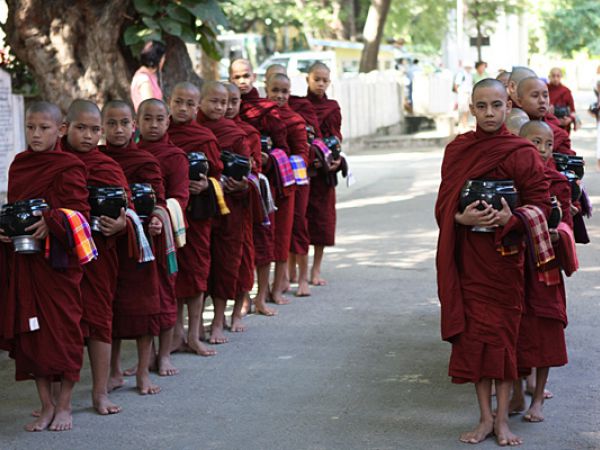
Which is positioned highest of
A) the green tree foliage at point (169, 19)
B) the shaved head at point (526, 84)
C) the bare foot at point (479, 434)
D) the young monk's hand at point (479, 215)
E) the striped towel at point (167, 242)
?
the green tree foliage at point (169, 19)

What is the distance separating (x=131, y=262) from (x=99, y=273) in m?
0.41

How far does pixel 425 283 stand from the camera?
1055cm

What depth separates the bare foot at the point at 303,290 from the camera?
33.5ft

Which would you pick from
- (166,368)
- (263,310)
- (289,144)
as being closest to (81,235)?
(166,368)

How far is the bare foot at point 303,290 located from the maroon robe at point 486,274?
4.27 m

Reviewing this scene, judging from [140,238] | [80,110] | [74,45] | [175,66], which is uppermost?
[74,45]

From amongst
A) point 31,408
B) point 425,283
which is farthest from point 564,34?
point 31,408

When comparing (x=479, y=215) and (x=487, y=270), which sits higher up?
(x=479, y=215)

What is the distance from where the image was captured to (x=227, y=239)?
841 cm

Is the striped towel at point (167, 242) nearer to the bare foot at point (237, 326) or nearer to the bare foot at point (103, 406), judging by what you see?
the bare foot at point (103, 406)

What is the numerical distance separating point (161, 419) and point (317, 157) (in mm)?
4322

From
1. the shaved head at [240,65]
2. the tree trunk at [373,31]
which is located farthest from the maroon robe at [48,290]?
the tree trunk at [373,31]

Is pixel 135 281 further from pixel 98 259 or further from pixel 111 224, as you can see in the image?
pixel 111 224

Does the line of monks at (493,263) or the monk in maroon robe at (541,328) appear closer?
the line of monks at (493,263)
